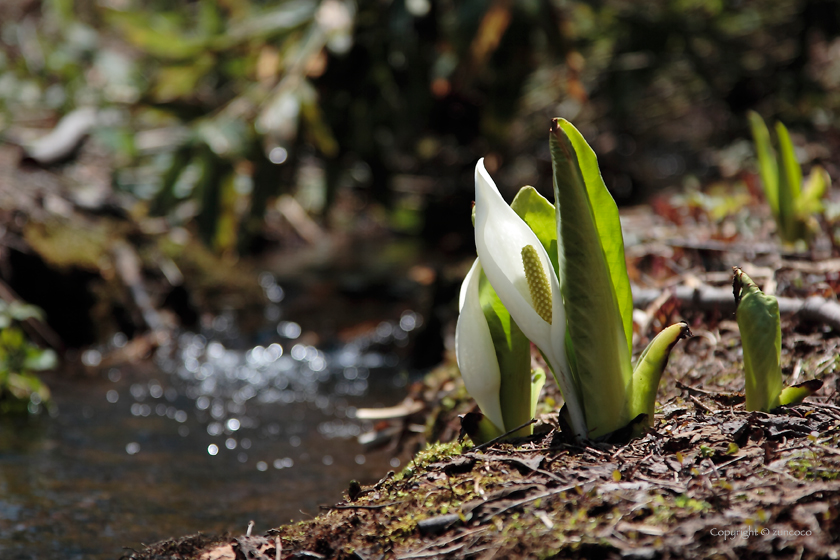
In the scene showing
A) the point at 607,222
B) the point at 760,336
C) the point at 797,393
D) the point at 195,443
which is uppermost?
the point at 607,222

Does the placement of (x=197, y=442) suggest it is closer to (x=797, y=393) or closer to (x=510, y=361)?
(x=510, y=361)

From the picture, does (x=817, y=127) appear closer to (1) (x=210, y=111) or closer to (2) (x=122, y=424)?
(1) (x=210, y=111)

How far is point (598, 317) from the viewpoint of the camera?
1.19 meters

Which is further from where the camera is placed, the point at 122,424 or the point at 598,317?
the point at 122,424

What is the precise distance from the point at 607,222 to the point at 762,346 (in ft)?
1.14

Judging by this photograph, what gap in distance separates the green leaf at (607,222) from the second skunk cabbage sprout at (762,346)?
0.64ft

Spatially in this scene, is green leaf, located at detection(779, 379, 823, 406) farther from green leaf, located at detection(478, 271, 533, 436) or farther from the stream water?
the stream water

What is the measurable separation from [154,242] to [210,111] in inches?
33.3

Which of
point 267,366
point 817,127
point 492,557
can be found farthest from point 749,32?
point 492,557

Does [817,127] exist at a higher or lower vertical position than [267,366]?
higher

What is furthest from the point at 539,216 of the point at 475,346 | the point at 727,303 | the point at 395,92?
the point at 395,92

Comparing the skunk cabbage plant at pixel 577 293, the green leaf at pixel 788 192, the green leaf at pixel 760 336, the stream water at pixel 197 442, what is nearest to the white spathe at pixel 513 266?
the skunk cabbage plant at pixel 577 293

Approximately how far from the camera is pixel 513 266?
1.22m

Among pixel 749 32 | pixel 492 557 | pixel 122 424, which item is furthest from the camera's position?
pixel 749 32
